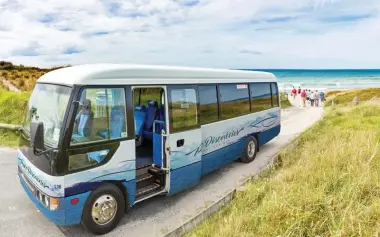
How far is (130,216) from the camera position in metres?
5.97

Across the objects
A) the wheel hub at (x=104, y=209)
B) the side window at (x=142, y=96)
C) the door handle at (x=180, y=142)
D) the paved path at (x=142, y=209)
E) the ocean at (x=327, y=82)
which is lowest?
the paved path at (x=142, y=209)

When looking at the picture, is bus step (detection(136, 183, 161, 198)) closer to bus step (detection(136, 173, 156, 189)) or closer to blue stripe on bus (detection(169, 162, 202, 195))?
bus step (detection(136, 173, 156, 189))

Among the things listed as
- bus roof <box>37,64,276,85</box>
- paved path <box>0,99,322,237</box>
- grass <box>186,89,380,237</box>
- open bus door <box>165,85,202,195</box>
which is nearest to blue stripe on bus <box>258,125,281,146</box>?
paved path <box>0,99,322,237</box>

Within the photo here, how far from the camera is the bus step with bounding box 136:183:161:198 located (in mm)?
6055

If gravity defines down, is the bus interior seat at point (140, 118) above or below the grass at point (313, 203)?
above

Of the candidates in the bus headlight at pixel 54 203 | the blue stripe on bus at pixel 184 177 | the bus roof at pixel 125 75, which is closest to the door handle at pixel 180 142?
the blue stripe on bus at pixel 184 177

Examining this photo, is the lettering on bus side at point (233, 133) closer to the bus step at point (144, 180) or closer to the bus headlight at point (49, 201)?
the bus step at point (144, 180)

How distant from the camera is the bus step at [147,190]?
6.05 meters

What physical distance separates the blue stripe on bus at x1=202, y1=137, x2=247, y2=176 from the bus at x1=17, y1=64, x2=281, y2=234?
1.8 inches

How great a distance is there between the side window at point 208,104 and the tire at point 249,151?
2.03 metres

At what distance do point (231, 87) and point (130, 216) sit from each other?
4421 millimetres

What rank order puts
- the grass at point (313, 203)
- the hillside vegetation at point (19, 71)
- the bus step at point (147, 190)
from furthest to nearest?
the hillside vegetation at point (19, 71)
the bus step at point (147, 190)
the grass at point (313, 203)

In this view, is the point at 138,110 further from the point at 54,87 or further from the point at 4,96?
the point at 4,96

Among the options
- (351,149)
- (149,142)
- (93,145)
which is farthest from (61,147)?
(351,149)
